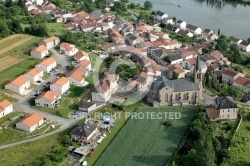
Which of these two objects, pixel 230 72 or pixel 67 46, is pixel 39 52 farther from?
pixel 230 72

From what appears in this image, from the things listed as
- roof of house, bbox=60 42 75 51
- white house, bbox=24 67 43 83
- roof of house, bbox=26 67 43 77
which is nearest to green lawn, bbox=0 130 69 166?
white house, bbox=24 67 43 83

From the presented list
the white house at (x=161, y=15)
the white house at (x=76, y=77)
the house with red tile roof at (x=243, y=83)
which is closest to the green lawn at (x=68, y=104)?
the white house at (x=76, y=77)

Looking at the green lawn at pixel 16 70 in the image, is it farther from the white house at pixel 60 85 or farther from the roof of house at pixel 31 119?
the roof of house at pixel 31 119

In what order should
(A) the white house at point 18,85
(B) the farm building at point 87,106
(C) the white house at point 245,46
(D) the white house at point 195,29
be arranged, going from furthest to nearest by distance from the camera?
(D) the white house at point 195,29, (C) the white house at point 245,46, (A) the white house at point 18,85, (B) the farm building at point 87,106

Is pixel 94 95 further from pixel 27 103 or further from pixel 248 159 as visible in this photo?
pixel 248 159

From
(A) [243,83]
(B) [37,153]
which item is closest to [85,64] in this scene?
(B) [37,153]

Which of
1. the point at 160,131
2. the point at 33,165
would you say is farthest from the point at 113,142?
the point at 33,165
